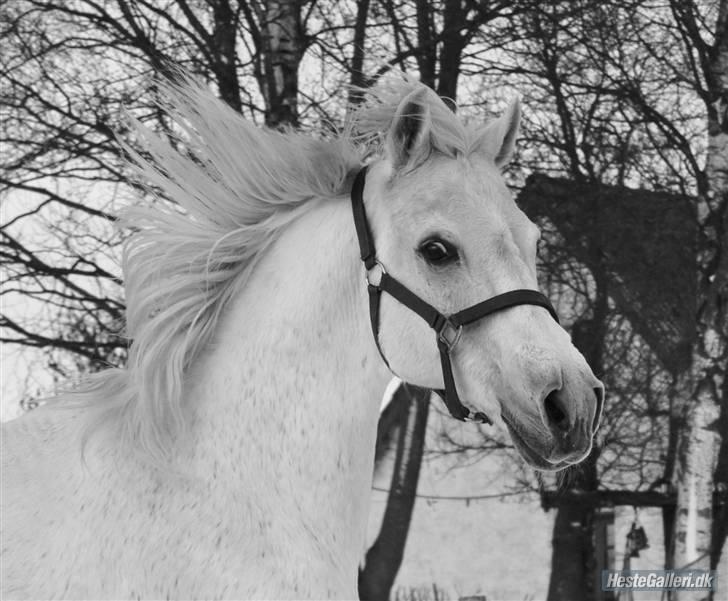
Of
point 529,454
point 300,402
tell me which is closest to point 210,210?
point 300,402

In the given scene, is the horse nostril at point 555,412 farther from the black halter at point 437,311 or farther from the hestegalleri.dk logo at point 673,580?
the hestegalleri.dk logo at point 673,580

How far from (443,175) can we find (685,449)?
237 inches

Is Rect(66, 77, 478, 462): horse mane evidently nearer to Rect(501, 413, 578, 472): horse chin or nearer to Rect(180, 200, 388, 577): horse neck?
Rect(180, 200, 388, 577): horse neck

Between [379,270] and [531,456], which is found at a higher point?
[379,270]

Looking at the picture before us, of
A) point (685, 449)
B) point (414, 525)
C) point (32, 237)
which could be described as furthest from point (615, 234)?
point (414, 525)

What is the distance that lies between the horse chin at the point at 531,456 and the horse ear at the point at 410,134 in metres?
0.85

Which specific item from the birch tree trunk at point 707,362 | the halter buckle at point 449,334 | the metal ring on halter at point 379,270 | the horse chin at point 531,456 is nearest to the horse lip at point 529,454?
the horse chin at point 531,456

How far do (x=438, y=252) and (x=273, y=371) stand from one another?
596mm

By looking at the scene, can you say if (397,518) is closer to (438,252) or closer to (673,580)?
(673,580)

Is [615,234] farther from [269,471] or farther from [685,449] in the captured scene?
[269,471]

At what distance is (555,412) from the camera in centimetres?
262

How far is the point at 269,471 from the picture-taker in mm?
2842

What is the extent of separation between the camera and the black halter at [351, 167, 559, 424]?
2740 mm

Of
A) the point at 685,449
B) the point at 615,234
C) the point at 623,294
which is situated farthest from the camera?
the point at 623,294
